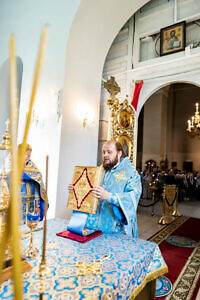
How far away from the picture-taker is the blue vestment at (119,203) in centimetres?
217

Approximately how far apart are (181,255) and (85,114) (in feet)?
11.9

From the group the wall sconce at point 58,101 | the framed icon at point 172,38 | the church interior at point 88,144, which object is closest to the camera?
A: the church interior at point 88,144

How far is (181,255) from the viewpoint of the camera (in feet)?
12.8

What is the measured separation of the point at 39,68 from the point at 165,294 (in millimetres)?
3249

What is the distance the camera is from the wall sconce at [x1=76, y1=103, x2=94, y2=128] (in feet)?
15.7

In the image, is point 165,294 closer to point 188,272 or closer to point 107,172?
point 188,272

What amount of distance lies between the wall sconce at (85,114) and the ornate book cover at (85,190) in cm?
293

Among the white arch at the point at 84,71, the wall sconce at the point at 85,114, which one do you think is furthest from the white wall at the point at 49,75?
the wall sconce at the point at 85,114

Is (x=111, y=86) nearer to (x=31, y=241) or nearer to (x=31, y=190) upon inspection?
(x=31, y=190)

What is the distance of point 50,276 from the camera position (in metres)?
1.19

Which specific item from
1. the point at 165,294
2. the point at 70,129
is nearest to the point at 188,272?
the point at 165,294

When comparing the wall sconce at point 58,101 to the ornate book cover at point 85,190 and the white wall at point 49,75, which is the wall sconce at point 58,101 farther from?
the ornate book cover at point 85,190

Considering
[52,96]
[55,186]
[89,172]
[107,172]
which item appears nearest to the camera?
[89,172]

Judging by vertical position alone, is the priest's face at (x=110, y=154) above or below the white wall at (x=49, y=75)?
below
